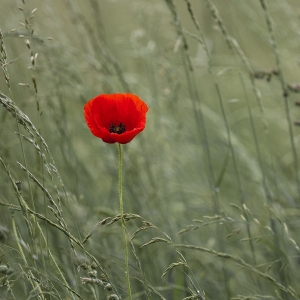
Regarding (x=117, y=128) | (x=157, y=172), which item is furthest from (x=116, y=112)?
(x=157, y=172)

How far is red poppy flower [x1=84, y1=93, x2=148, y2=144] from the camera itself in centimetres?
104

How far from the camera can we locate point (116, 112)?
1.11 meters

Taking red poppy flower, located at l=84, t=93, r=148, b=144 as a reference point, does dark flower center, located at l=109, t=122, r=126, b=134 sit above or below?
below

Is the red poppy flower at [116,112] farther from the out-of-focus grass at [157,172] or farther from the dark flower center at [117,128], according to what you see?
the out-of-focus grass at [157,172]

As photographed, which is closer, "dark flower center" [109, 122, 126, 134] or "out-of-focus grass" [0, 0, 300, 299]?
"dark flower center" [109, 122, 126, 134]

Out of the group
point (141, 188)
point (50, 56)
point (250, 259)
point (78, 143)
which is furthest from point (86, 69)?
point (250, 259)

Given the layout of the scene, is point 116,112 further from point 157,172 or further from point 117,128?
point 157,172

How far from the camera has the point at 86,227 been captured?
4.80 feet

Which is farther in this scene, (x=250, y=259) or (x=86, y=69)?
(x=86, y=69)

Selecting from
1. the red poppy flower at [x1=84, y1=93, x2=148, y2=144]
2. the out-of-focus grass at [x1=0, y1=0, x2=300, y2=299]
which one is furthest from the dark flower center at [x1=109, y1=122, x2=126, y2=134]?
the out-of-focus grass at [x1=0, y1=0, x2=300, y2=299]

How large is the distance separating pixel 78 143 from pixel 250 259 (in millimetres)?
1356

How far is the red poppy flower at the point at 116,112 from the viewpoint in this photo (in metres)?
1.04

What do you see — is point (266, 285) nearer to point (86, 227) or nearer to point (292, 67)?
point (86, 227)

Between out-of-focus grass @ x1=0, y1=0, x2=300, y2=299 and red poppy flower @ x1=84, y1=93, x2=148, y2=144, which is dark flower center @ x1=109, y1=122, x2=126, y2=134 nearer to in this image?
red poppy flower @ x1=84, y1=93, x2=148, y2=144
